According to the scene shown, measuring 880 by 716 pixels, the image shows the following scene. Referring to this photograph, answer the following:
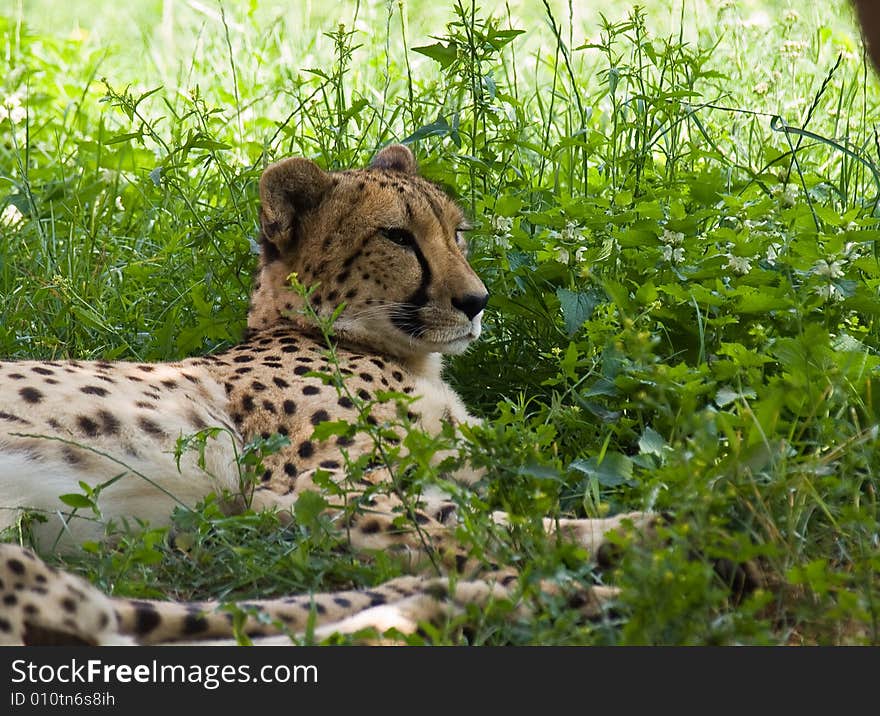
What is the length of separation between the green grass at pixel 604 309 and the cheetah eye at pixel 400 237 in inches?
11.4

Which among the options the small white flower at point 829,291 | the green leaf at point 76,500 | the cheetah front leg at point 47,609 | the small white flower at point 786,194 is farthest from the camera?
the small white flower at point 786,194

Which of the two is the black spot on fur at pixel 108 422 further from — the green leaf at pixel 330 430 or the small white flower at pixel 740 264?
the small white flower at pixel 740 264

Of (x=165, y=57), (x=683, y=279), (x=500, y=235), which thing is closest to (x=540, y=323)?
(x=500, y=235)

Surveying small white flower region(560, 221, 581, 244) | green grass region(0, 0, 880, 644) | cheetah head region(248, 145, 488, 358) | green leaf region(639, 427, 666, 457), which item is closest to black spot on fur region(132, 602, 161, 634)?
green grass region(0, 0, 880, 644)

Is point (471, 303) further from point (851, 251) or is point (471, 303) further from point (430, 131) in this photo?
point (851, 251)

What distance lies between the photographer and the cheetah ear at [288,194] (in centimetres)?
399

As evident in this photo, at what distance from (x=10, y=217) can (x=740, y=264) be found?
3.09m

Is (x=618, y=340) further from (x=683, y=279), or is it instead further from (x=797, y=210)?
(x=797, y=210)

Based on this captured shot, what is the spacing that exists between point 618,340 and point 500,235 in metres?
0.92

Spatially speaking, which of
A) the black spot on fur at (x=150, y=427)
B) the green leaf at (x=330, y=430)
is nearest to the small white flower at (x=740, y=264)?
the green leaf at (x=330, y=430)

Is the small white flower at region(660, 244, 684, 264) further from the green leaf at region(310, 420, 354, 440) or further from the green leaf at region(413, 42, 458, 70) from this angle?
the green leaf at region(310, 420, 354, 440)

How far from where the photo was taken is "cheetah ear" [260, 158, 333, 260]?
13.1ft

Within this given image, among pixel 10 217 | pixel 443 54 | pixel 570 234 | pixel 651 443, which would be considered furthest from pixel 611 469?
pixel 10 217

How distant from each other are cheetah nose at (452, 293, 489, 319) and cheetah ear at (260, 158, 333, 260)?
55 cm
